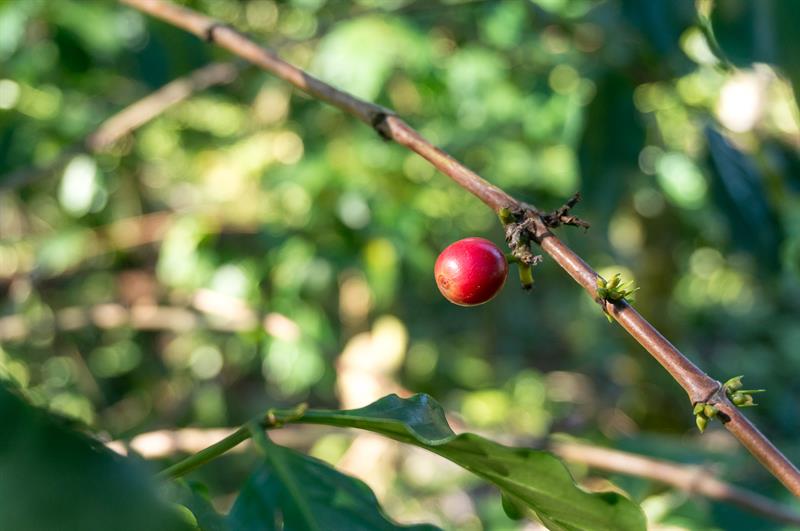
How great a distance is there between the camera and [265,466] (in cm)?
57

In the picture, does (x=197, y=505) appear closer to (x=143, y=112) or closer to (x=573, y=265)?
(x=573, y=265)

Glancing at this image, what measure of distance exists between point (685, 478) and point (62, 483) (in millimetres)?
844

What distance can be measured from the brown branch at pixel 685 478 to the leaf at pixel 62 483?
28.2 inches

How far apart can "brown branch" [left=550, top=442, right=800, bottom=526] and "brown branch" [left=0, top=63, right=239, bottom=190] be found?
773 mm

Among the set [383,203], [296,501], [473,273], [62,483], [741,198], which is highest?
[741,198]

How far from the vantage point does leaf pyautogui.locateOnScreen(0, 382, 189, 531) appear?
0.89 ft

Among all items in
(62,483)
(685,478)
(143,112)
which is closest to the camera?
(62,483)

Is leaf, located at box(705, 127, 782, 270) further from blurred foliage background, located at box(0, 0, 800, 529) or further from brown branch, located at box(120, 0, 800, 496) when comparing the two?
brown branch, located at box(120, 0, 800, 496)

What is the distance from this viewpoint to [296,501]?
0.56 meters

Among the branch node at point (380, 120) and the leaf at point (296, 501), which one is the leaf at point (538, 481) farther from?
the branch node at point (380, 120)

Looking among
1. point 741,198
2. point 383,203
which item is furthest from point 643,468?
point 383,203

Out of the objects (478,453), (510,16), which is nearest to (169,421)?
(510,16)

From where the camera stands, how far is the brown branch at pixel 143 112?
1.28 m

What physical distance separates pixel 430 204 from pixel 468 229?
0.22 metres
